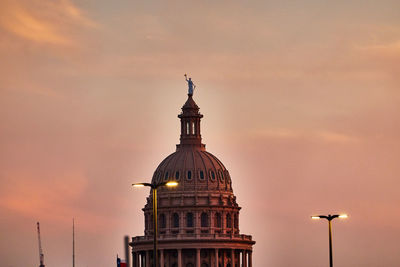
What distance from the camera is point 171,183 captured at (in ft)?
343

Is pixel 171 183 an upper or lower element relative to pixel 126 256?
upper

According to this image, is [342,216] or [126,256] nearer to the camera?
[126,256]

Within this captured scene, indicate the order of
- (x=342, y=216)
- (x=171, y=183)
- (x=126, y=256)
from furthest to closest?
1. (x=342, y=216)
2. (x=171, y=183)
3. (x=126, y=256)

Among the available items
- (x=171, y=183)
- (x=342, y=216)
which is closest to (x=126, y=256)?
(x=171, y=183)

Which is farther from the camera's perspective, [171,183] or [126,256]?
[171,183]

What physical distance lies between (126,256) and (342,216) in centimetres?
7199

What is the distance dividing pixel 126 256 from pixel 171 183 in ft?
137

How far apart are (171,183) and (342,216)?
32080 mm

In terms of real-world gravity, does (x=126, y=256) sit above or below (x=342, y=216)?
below

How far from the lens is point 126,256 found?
206ft

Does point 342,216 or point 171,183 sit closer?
point 171,183

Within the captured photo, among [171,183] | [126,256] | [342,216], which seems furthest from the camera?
[342,216]

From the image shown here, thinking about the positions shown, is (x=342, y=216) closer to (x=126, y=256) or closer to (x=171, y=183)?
(x=171, y=183)

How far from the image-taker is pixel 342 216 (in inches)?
5241
